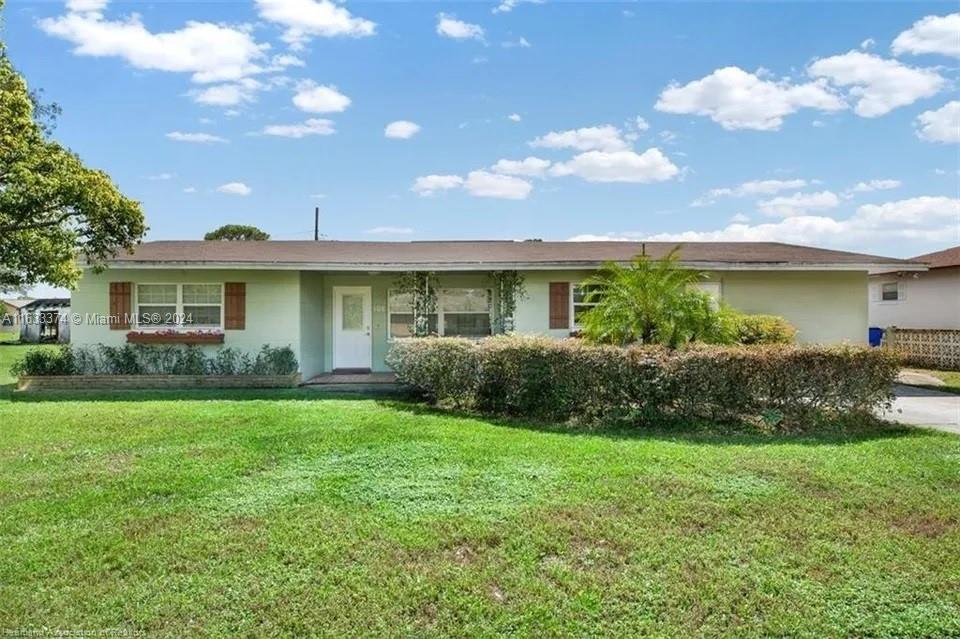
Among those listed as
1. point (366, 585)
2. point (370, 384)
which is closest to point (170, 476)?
point (366, 585)

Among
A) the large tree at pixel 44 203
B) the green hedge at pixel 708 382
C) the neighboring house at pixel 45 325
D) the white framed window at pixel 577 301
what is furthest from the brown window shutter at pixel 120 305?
the neighboring house at pixel 45 325

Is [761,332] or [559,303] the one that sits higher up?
[559,303]

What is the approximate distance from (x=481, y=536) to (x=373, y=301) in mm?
11136

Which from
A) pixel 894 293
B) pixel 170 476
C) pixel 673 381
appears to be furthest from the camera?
pixel 894 293

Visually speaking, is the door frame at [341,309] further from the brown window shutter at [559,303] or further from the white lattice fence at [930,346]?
the white lattice fence at [930,346]

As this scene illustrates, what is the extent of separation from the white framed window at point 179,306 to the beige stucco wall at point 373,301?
215mm

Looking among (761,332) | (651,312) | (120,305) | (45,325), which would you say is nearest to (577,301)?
(761,332)

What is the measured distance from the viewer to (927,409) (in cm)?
953

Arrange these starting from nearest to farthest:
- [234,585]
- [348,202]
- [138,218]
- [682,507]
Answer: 1. [234,585]
2. [682,507]
3. [138,218]
4. [348,202]

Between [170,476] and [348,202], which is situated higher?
[348,202]

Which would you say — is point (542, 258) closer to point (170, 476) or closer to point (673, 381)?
point (673, 381)

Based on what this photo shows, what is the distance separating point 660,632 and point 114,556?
336 cm

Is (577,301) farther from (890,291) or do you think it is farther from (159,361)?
(890,291)

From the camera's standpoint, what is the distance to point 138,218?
35.1 feet
